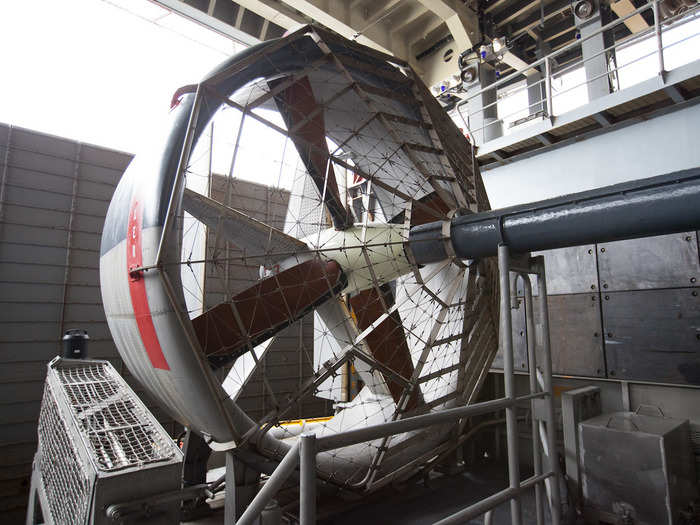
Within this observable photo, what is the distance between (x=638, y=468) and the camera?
11.2 ft

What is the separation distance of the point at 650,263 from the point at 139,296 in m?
4.99

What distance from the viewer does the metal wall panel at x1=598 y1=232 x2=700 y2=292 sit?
4.42 m

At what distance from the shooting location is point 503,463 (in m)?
5.33

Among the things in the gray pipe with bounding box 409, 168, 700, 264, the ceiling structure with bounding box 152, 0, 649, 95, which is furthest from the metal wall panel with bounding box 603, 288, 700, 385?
the ceiling structure with bounding box 152, 0, 649, 95

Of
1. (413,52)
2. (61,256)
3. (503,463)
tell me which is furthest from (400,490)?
(413,52)

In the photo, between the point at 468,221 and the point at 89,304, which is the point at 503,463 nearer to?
the point at 468,221

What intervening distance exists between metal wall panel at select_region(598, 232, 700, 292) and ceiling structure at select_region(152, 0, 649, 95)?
5304 millimetres

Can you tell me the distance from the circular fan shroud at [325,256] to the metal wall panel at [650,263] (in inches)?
70.0

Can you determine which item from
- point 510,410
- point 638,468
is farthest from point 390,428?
point 638,468

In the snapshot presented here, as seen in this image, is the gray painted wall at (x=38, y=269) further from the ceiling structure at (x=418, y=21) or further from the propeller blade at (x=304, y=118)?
the propeller blade at (x=304, y=118)

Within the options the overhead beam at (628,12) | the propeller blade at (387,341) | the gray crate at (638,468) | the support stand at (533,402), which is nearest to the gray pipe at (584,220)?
the support stand at (533,402)

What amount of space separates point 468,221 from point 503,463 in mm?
3547

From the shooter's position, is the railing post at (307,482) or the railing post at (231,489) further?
the railing post at (231,489)

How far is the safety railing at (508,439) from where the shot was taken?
1.53 metres
